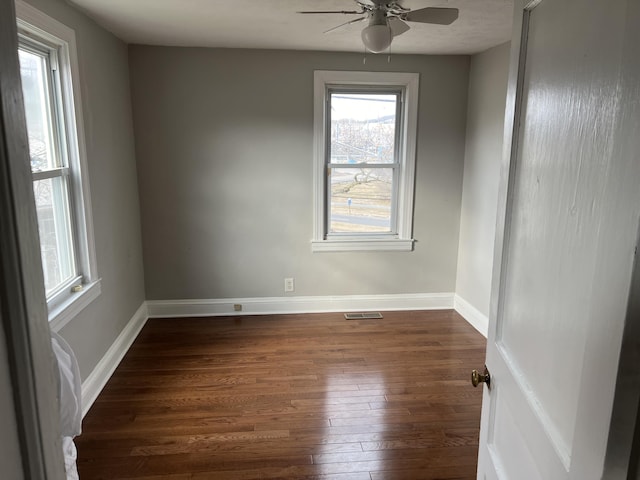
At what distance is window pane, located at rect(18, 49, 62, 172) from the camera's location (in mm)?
2242

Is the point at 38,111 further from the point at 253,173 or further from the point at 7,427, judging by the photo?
the point at 7,427

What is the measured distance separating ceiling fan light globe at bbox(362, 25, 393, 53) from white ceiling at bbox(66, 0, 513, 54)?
28 centimetres

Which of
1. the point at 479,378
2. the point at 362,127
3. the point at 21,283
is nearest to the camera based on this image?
the point at 21,283

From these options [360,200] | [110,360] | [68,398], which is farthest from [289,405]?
[360,200]

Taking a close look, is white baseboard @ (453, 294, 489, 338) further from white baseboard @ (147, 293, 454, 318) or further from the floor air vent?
the floor air vent

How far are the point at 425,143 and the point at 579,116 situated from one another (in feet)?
10.8

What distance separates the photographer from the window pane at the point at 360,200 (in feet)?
13.3

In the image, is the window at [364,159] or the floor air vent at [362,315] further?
the floor air vent at [362,315]

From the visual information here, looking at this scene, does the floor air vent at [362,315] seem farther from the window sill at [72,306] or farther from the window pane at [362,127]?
the window sill at [72,306]

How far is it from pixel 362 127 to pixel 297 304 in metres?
1.73

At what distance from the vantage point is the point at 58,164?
2.53 m

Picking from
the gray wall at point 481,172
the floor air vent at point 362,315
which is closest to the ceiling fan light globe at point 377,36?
the gray wall at point 481,172

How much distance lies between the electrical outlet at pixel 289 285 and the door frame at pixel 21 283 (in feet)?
11.0

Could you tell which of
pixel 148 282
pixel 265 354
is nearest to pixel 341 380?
pixel 265 354
